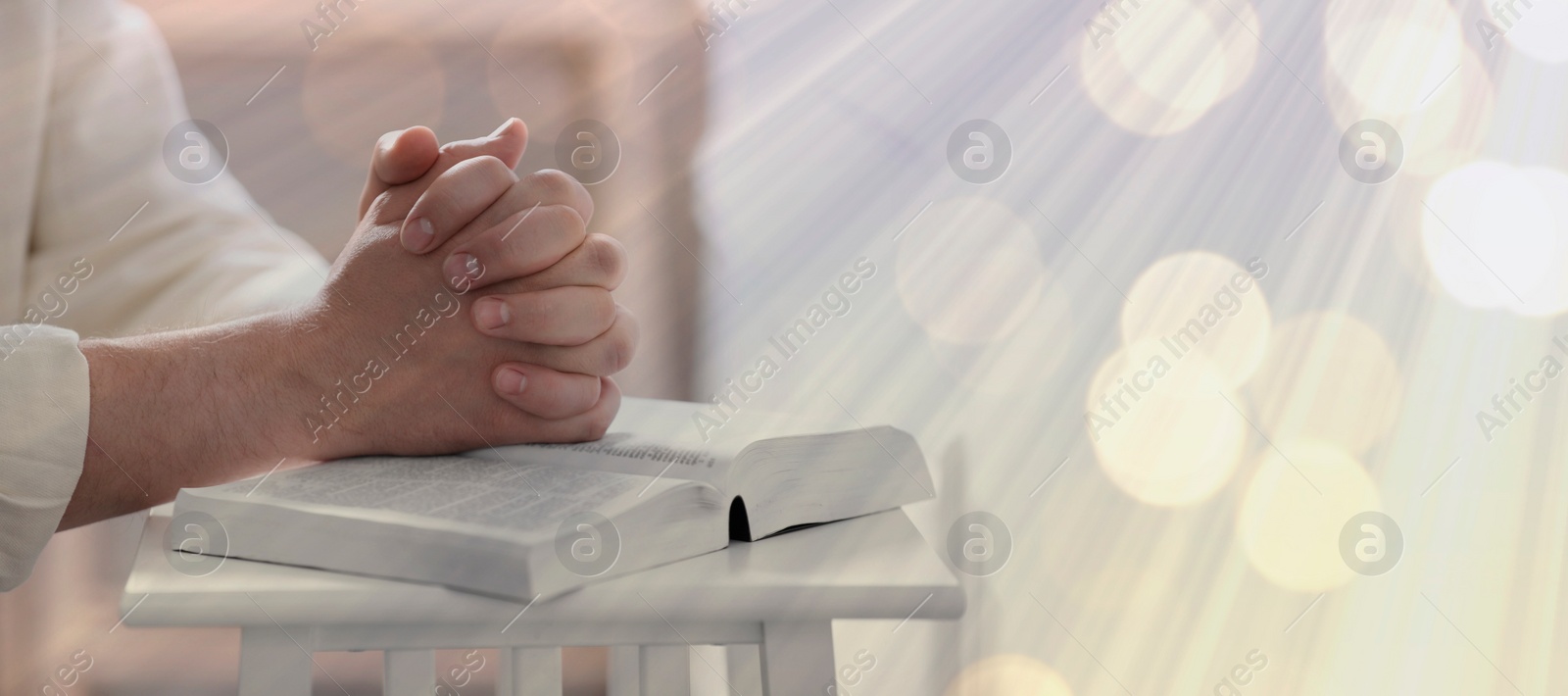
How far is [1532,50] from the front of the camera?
3.10ft

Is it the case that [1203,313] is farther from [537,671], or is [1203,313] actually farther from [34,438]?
[34,438]

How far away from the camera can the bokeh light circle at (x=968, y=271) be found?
124cm

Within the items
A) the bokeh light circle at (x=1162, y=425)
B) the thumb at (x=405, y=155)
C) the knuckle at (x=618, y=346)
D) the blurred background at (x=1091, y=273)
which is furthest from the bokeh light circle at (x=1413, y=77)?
the thumb at (x=405, y=155)

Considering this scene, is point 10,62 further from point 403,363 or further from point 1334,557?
point 1334,557

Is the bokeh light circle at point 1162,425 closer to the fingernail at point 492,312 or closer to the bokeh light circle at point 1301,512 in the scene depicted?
the bokeh light circle at point 1301,512

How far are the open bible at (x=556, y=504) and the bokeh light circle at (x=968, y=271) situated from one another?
2.62 feet

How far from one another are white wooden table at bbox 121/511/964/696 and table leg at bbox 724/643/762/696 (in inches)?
5.7

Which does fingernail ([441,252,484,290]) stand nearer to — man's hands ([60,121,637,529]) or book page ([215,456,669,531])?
man's hands ([60,121,637,529])

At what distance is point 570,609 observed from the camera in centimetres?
33

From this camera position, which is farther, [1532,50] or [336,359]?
[1532,50]

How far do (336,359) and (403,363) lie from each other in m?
0.04

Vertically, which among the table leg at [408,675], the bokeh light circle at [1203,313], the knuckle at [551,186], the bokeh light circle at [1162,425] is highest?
the knuckle at [551,186]

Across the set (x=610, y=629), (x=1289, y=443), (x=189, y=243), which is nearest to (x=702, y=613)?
(x=610, y=629)

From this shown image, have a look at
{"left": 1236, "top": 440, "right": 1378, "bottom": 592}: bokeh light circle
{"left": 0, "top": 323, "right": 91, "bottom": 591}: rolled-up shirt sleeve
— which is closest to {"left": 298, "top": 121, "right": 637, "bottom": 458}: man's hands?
{"left": 0, "top": 323, "right": 91, "bottom": 591}: rolled-up shirt sleeve
